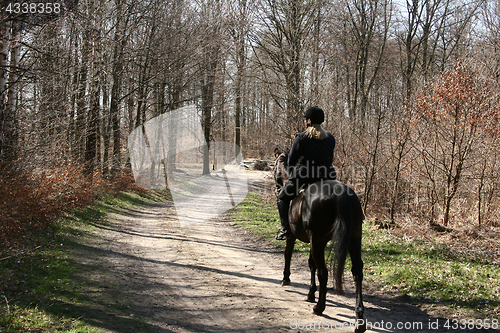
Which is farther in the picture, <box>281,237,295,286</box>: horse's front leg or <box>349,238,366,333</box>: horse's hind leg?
<box>281,237,295,286</box>: horse's front leg

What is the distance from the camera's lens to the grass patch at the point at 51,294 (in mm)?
4316

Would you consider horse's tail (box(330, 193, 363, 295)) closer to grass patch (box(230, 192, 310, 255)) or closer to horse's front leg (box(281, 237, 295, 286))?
horse's front leg (box(281, 237, 295, 286))

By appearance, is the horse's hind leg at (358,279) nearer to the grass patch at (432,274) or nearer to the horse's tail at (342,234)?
the horse's tail at (342,234)

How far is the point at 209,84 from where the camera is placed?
22484 millimetres

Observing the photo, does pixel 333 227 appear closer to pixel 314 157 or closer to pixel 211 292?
pixel 314 157

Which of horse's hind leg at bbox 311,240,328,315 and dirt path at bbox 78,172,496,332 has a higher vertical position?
horse's hind leg at bbox 311,240,328,315

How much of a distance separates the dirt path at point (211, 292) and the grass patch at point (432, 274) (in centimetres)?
50

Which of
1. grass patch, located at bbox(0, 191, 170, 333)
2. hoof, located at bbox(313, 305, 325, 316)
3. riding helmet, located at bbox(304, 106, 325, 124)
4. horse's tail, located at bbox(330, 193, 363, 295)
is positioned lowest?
hoof, located at bbox(313, 305, 325, 316)

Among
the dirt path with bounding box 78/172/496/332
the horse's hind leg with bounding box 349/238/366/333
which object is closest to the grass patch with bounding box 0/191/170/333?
the dirt path with bounding box 78/172/496/332

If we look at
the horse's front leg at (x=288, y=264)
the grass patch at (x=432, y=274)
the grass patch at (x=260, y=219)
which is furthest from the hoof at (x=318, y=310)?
the grass patch at (x=260, y=219)

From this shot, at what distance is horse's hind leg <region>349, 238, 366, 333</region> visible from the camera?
4.38 meters

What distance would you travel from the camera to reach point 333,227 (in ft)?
15.7

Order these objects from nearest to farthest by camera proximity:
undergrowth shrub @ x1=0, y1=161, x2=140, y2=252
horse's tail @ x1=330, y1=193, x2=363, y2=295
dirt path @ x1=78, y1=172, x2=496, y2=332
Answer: horse's tail @ x1=330, y1=193, x2=363, y2=295, dirt path @ x1=78, y1=172, x2=496, y2=332, undergrowth shrub @ x1=0, y1=161, x2=140, y2=252

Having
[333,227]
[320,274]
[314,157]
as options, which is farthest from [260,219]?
[333,227]
